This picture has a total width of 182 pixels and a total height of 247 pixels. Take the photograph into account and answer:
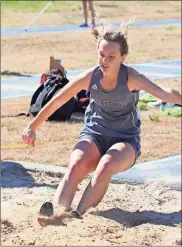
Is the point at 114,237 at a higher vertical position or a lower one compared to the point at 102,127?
lower

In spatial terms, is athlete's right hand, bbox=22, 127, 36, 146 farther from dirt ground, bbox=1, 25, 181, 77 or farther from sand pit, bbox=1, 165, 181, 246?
dirt ground, bbox=1, 25, 181, 77

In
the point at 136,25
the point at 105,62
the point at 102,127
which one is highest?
the point at 105,62

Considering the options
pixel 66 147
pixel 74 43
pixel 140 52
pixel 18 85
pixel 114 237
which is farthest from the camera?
pixel 74 43

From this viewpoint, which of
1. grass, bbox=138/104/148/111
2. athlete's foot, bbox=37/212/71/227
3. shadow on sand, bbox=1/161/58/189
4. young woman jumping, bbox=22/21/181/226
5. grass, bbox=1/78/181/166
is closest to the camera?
athlete's foot, bbox=37/212/71/227

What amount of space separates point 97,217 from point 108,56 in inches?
49.3

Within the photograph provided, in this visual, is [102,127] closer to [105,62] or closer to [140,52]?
[105,62]

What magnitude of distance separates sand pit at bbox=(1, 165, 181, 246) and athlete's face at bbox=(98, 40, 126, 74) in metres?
1.13

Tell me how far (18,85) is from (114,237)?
9.98 metres

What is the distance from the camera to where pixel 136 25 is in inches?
1173

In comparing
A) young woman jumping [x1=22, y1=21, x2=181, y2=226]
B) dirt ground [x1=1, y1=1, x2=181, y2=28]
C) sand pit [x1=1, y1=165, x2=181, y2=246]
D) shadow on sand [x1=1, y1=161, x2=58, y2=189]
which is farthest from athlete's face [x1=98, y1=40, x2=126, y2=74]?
dirt ground [x1=1, y1=1, x2=181, y2=28]

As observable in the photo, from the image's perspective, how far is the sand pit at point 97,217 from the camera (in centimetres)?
578

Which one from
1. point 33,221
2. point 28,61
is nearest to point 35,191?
point 33,221

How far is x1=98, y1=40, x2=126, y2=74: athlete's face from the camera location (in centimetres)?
635

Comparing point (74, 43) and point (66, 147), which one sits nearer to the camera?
point (66, 147)
